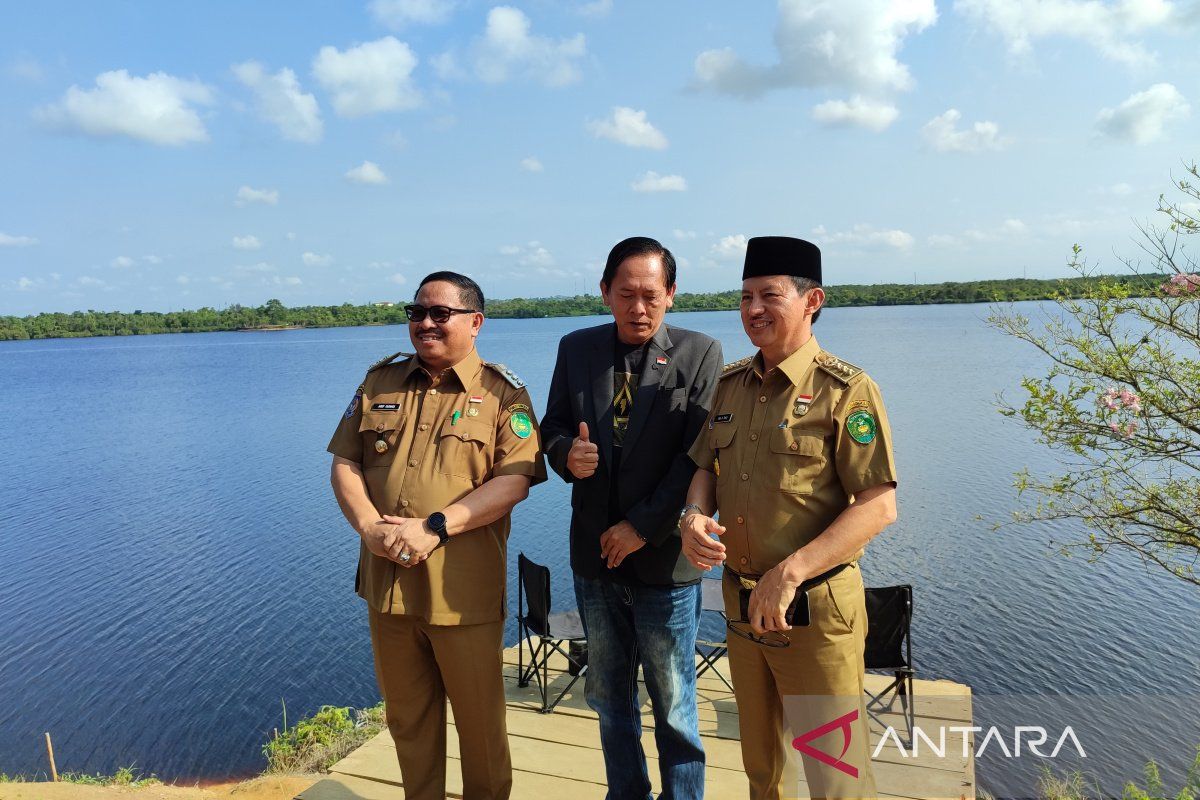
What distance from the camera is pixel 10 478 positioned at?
58.9 feet

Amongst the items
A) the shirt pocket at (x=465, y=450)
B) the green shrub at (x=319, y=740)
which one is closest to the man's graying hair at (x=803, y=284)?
the shirt pocket at (x=465, y=450)

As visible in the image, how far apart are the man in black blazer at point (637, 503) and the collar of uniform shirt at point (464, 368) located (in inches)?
13.9

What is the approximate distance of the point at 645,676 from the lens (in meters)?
2.63

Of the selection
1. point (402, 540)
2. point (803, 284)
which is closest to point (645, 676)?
point (402, 540)

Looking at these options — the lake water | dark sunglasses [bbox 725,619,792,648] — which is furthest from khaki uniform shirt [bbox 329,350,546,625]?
the lake water

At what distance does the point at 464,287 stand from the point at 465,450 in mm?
594

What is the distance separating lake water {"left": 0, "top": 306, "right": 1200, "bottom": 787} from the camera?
313 inches

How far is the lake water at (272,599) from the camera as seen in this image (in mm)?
7957

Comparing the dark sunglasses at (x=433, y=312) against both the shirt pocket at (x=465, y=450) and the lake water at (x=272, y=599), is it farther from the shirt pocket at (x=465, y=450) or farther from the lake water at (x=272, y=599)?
the lake water at (x=272, y=599)

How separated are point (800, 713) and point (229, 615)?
10.0 m

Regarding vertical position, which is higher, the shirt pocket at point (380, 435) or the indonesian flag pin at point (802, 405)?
the indonesian flag pin at point (802, 405)

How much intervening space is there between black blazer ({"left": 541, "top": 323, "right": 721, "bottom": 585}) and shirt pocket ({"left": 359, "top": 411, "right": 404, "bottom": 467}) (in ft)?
1.84

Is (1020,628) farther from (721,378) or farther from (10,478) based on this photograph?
(10,478)

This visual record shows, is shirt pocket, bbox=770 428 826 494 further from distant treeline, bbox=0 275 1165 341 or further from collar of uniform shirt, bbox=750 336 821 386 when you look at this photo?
distant treeline, bbox=0 275 1165 341
